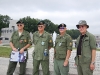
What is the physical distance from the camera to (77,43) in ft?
12.5

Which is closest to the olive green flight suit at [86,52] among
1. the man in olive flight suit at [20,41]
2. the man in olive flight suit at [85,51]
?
the man in olive flight suit at [85,51]

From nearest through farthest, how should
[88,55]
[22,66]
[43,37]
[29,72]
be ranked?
[88,55] < [43,37] < [22,66] < [29,72]

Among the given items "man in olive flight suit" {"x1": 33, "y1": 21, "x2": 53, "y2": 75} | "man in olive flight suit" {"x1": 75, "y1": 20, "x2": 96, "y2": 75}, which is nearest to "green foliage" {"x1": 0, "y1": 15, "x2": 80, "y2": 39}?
"man in olive flight suit" {"x1": 33, "y1": 21, "x2": 53, "y2": 75}

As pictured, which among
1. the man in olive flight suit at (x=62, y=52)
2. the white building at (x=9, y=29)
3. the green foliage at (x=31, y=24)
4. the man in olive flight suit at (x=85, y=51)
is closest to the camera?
the man in olive flight suit at (x=85, y=51)

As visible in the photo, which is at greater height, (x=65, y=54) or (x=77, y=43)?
(x=77, y=43)

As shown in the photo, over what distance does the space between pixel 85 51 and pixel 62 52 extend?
0.70 metres

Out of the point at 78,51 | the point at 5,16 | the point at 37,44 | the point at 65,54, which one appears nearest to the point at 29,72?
the point at 37,44

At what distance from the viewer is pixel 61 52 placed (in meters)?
4.18

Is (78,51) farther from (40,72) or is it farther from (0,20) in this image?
(0,20)

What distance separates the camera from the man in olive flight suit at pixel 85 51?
3.56m

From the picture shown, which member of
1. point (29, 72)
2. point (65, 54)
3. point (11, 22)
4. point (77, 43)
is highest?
point (11, 22)

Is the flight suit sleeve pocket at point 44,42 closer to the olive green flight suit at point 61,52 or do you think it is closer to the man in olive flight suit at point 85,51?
the olive green flight suit at point 61,52

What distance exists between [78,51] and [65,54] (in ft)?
1.64

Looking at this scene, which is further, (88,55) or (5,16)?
(5,16)
